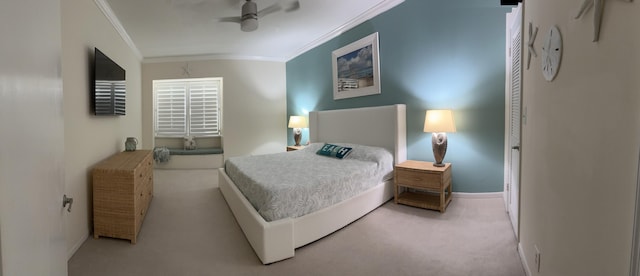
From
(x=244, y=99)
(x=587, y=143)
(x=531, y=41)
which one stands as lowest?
(x=587, y=143)

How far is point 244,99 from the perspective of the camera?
6.04m

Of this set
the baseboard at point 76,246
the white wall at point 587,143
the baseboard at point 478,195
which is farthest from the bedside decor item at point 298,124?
the white wall at point 587,143

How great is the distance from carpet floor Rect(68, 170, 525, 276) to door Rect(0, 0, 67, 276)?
3.56 feet

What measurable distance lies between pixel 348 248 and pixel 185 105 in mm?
5457

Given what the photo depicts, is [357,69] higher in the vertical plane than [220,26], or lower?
lower

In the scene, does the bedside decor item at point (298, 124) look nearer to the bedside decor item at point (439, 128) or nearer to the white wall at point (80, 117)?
the bedside decor item at point (439, 128)

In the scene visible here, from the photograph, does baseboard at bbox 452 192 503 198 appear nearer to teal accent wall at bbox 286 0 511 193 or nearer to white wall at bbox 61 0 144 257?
teal accent wall at bbox 286 0 511 193

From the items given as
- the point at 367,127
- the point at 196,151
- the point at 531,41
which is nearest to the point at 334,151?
the point at 367,127

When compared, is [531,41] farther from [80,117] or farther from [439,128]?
[80,117]

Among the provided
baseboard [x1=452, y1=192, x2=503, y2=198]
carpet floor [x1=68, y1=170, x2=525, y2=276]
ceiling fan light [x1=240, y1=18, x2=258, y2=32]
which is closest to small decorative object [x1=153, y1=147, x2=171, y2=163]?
carpet floor [x1=68, y1=170, x2=525, y2=276]

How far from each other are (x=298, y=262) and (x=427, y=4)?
3.28 metres

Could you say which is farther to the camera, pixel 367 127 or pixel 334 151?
pixel 367 127

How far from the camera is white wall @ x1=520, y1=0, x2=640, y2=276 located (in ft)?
2.49

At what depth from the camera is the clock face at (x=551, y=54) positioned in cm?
126
